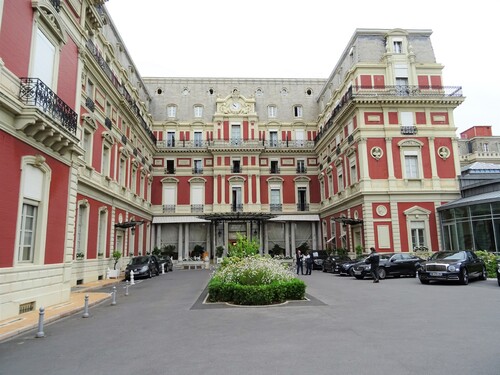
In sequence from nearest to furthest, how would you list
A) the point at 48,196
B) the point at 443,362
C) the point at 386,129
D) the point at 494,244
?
the point at 443,362, the point at 48,196, the point at 494,244, the point at 386,129

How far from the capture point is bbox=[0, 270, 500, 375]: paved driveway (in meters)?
5.20

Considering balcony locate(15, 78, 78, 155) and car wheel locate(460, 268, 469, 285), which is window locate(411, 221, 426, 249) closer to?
car wheel locate(460, 268, 469, 285)

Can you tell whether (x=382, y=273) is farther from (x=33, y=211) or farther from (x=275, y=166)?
(x=275, y=166)

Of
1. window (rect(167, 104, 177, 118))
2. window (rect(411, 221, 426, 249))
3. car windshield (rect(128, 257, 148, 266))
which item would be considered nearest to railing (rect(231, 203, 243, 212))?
window (rect(167, 104, 177, 118))

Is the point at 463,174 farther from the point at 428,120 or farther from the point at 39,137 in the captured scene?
the point at 39,137

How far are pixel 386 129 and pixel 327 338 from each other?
2205 centimetres

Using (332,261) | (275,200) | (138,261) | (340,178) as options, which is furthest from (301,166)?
(138,261)

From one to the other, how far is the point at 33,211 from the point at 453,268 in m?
15.5

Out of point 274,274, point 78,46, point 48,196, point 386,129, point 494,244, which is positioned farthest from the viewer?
point 386,129

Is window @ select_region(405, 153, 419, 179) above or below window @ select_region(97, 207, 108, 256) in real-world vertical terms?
above

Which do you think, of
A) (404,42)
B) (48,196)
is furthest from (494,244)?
(48,196)

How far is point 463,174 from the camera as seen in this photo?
2786 centimetres

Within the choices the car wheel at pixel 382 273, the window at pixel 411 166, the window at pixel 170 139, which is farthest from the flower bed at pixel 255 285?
the window at pixel 170 139

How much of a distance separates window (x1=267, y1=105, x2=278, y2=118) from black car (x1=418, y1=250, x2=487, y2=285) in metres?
26.9
